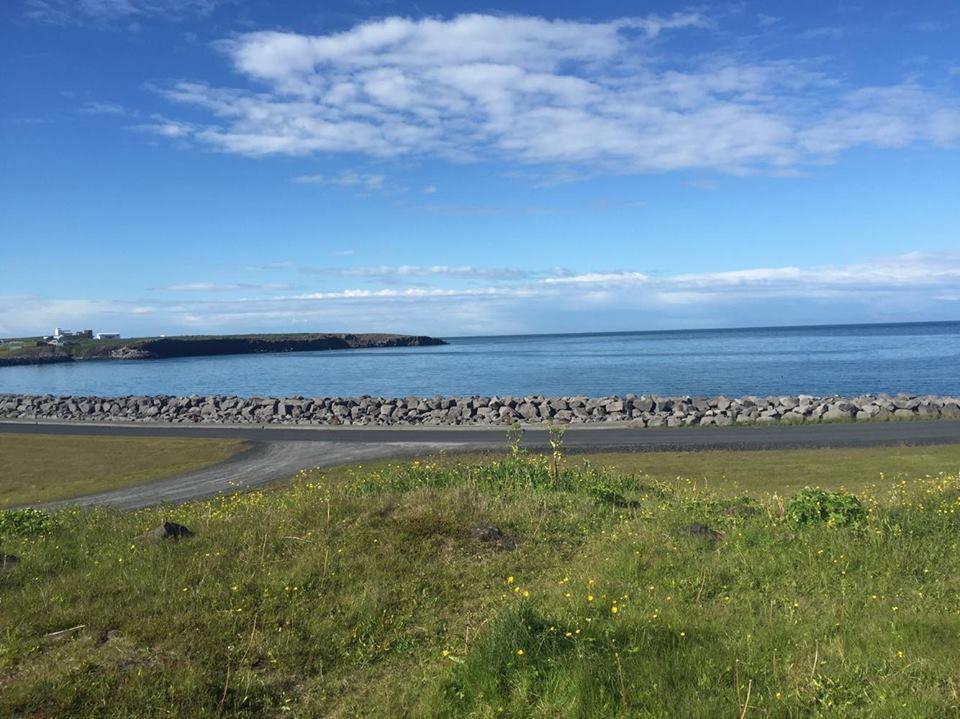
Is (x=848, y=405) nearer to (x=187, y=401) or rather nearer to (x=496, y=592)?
(x=496, y=592)

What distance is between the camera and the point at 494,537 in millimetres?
8484

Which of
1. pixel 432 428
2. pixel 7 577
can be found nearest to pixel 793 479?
pixel 7 577

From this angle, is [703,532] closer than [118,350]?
Yes

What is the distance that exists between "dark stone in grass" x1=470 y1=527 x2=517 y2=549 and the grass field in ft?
52.0

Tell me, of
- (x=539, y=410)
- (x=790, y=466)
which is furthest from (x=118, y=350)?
(x=790, y=466)

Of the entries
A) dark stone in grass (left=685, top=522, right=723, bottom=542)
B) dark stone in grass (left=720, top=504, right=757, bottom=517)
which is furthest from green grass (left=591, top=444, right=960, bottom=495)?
dark stone in grass (left=685, top=522, right=723, bottom=542)

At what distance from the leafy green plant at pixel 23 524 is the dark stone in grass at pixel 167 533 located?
1.95 metres

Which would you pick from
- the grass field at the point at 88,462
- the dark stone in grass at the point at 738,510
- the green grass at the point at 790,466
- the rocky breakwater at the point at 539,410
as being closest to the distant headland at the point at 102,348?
the rocky breakwater at the point at 539,410

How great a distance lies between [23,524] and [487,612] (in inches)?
273

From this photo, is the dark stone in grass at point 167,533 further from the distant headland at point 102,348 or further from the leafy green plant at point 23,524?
the distant headland at point 102,348

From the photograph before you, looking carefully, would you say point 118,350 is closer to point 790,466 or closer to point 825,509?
point 790,466

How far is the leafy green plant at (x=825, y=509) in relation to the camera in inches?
332

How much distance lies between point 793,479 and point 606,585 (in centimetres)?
1376

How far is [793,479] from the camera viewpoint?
18656 mm
